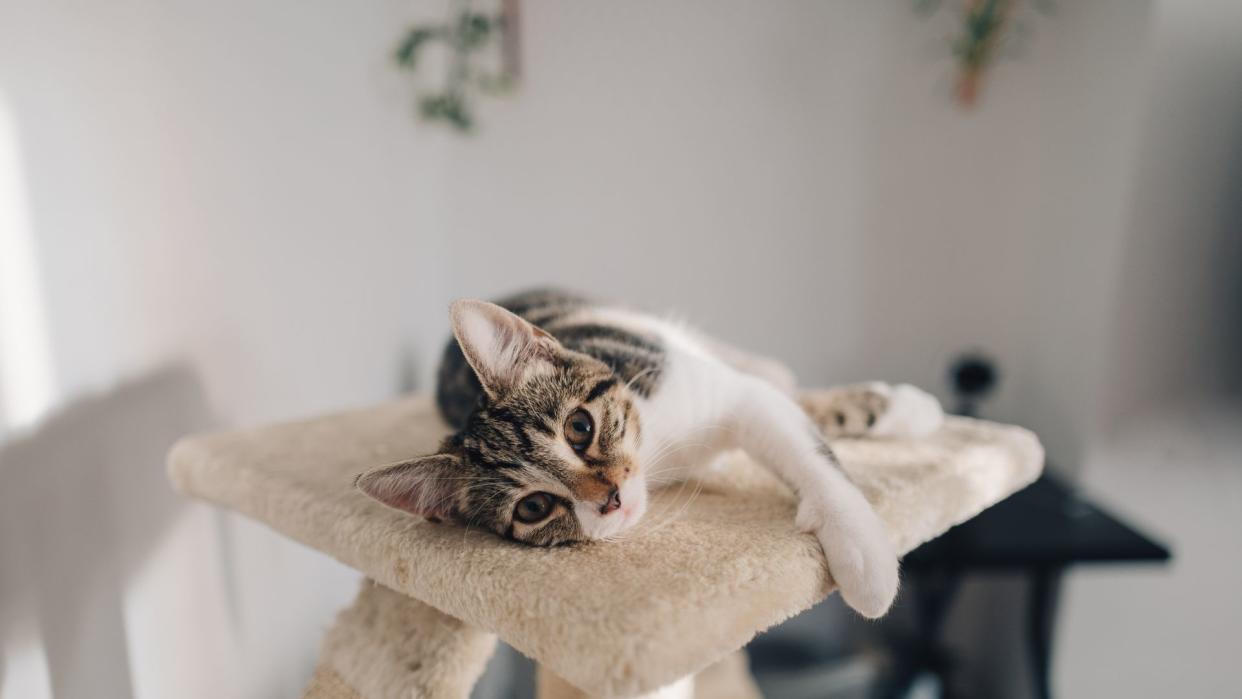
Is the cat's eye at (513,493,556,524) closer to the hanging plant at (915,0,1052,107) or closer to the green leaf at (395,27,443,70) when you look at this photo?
the green leaf at (395,27,443,70)

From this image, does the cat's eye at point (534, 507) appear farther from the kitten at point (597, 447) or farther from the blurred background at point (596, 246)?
the blurred background at point (596, 246)

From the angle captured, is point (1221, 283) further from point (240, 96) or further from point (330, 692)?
point (240, 96)

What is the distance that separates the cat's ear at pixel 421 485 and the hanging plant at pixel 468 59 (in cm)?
145

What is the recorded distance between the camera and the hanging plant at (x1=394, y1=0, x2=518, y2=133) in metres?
1.87

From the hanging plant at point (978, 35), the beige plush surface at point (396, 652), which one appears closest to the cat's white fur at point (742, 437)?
the beige plush surface at point (396, 652)

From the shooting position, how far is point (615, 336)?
3.02 ft

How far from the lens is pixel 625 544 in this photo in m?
0.65

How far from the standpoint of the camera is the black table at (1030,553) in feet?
4.41

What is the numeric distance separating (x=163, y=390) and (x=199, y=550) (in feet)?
0.93

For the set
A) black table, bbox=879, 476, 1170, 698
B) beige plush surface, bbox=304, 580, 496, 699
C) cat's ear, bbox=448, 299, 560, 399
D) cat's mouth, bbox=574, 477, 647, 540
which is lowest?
black table, bbox=879, 476, 1170, 698

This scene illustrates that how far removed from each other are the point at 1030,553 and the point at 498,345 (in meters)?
1.23

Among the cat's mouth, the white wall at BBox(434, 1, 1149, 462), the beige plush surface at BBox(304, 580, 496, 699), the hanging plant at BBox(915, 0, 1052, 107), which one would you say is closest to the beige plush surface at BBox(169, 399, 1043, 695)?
the cat's mouth

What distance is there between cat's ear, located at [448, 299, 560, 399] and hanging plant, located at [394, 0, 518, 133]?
136 cm

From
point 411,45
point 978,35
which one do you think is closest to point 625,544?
point 411,45
